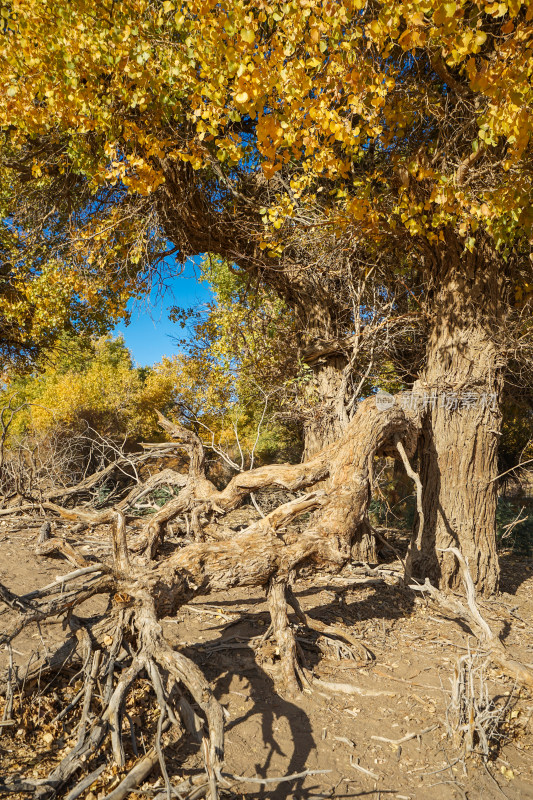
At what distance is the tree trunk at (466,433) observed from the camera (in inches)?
229

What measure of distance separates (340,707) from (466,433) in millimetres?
3356

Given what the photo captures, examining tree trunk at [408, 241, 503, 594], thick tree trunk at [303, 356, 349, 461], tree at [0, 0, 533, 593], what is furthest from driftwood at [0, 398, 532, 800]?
tree at [0, 0, 533, 593]

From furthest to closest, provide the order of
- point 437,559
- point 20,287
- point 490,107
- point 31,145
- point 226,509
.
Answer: point 20,287
point 31,145
point 437,559
point 226,509
point 490,107

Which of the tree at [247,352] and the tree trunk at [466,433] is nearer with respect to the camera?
the tree trunk at [466,433]

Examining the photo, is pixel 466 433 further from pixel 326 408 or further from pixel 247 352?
pixel 247 352

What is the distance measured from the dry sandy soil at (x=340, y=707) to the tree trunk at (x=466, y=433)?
0.51 metres

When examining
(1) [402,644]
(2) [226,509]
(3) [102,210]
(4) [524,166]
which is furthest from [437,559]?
(3) [102,210]

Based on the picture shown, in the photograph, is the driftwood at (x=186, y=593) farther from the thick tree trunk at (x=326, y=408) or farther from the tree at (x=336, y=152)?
the tree at (x=336, y=152)

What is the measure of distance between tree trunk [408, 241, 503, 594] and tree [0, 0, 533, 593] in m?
0.02

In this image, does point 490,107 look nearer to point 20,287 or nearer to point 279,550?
point 279,550

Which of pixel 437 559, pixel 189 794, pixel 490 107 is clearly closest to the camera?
pixel 189 794

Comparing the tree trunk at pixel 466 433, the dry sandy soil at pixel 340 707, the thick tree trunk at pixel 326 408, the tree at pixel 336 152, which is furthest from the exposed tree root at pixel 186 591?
the tree at pixel 336 152

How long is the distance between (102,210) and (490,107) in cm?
599

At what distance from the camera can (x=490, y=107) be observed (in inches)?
159
